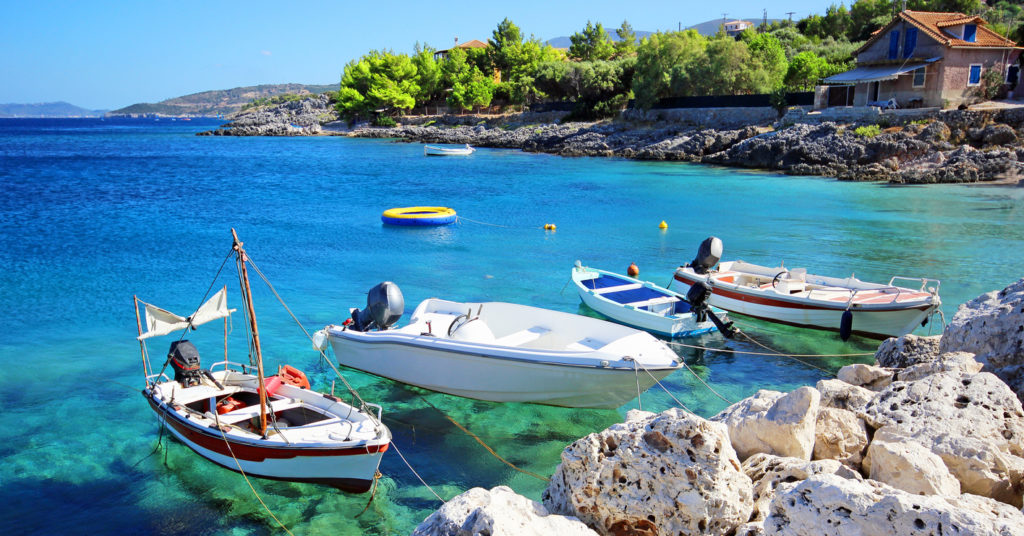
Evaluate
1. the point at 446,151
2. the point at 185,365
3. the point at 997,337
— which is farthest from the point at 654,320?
the point at 446,151

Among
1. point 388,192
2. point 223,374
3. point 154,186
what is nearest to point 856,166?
point 388,192

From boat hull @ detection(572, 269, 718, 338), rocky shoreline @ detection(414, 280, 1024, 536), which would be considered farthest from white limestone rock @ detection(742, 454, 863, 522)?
boat hull @ detection(572, 269, 718, 338)

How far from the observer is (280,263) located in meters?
22.1

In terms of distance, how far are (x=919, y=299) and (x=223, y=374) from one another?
13196 millimetres

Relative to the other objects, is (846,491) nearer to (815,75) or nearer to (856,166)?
(856,166)

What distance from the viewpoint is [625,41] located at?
102 meters

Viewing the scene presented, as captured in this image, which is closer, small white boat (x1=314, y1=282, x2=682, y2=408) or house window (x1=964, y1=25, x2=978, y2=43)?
small white boat (x1=314, y1=282, x2=682, y2=408)

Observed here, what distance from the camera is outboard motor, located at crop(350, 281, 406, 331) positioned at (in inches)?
476

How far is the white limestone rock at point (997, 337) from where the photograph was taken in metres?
7.21

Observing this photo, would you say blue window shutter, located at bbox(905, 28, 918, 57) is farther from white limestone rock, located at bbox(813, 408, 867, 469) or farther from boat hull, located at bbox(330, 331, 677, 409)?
white limestone rock, located at bbox(813, 408, 867, 469)

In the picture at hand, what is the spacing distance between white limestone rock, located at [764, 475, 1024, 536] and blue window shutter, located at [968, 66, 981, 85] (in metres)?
49.2

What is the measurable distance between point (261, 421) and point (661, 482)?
18.9 feet

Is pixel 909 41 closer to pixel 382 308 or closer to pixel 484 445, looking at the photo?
pixel 382 308

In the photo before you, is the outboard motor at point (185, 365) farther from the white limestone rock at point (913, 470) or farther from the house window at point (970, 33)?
the house window at point (970, 33)
